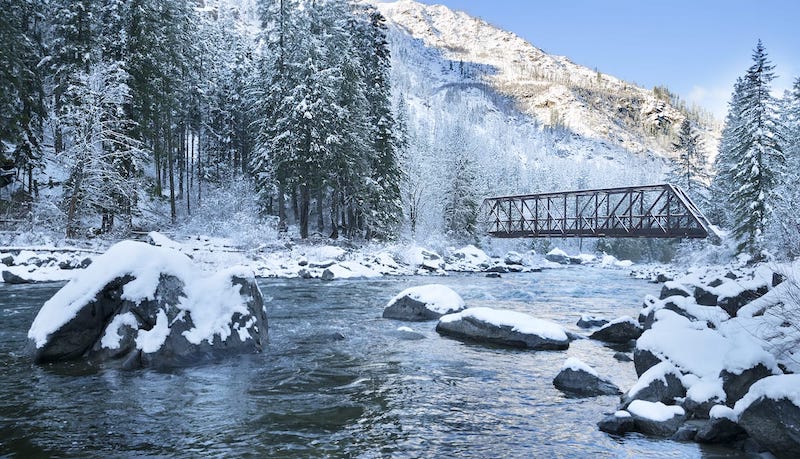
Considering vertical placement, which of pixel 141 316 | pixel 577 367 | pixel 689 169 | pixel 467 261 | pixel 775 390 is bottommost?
pixel 467 261

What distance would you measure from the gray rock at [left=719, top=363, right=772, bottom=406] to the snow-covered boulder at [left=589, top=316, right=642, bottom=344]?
4.96 m

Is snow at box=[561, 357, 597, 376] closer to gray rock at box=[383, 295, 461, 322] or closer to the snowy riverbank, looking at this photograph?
gray rock at box=[383, 295, 461, 322]

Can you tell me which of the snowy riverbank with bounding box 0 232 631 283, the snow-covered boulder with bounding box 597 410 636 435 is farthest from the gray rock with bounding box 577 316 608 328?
the snowy riverbank with bounding box 0 232 631 283

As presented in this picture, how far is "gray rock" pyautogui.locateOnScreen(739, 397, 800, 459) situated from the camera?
4.83m

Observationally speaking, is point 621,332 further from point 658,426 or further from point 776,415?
point 776,415

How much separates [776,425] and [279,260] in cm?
2247

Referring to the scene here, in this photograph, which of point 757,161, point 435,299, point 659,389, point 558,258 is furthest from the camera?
point 558,258

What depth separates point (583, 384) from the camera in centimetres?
738

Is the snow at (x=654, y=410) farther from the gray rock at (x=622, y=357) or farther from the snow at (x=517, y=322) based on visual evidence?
the snow at (x=517, y=322)

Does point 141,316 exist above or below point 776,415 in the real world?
above

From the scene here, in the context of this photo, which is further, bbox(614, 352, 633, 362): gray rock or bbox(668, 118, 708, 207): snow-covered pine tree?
bbox(668, 118, 708, 207): snow-covered pine tree

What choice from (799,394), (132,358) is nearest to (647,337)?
(799,394)

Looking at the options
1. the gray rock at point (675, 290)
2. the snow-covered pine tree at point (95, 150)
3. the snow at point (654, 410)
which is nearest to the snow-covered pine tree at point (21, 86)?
the snow-covered pine tree at point (95, 150)

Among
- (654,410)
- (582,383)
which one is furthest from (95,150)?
(654,410)
